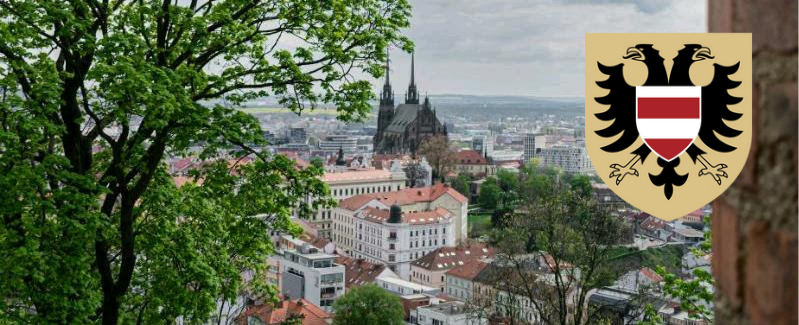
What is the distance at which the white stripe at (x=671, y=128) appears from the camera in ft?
4.76

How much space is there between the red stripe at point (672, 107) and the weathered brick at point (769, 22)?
1.66 ft

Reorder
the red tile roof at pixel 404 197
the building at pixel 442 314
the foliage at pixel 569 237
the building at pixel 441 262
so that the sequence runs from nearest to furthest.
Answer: the foliage at pixel 569 237 < the building at pixel 442 314 < the building at pixel 441 262 < the red tile roof at pixel 404 197

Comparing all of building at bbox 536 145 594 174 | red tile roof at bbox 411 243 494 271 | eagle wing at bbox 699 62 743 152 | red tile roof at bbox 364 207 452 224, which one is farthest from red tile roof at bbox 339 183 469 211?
building at bbox 536 145 594 174

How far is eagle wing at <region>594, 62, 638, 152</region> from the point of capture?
1.53m

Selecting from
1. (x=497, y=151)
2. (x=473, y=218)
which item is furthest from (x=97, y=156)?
(x=497, y=151)

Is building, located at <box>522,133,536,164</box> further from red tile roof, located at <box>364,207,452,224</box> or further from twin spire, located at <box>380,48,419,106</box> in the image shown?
red tile roof, located at <box>364,207,452,224</box>

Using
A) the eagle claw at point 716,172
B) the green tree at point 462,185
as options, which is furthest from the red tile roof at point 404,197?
the eagle claw at point 716,172

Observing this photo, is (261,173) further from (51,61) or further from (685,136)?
(685,136)

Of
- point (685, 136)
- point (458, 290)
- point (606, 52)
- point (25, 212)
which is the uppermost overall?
point (606, 52)

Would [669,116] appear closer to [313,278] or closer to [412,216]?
[313,278]

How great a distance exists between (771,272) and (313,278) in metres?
43.9

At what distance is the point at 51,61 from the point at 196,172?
1471 millimetres

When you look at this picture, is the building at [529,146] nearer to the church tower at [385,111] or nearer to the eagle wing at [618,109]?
the church tower at [385,111]

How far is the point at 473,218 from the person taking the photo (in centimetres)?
7375
